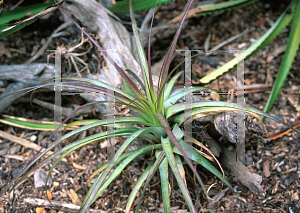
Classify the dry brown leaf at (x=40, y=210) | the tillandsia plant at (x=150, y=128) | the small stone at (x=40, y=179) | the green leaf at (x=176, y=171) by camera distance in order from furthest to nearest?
the small stone at (x=40, y=179), the dry brown leaf at (x=40, y=210), the tillandsia plant at (x=150, y=128), the green leaf at (x=176, y=171)

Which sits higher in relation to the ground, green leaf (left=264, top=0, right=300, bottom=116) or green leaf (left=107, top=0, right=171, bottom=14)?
green leaf (left=107, top=0, right=171, bottom=14)

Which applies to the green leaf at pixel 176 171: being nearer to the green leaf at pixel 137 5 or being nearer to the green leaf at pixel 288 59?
the green leaf at pixel 288 59

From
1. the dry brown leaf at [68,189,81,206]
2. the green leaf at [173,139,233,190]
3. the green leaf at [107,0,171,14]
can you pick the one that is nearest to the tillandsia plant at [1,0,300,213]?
the green leaf at [173,139,233,190]

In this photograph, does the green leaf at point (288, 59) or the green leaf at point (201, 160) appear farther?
the green leaf at point (288, 59)

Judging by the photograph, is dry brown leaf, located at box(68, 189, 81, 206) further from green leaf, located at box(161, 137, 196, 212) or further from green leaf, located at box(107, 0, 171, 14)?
green leaf, located at box(107, 0, 171, 14)

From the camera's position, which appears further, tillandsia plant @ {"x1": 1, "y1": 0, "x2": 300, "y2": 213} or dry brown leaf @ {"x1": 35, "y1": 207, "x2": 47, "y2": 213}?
dry brown leaf @ {"x1": 35, "y1": 207, "x2": 47, "y2": 213}

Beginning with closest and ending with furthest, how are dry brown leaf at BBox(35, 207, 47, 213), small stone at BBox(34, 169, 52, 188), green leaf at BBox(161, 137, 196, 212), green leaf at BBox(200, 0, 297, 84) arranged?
green leaf at BBox(161, 137, 196, 212) < dry brown leaf at BBox(35, 207, 47, 213) < small stone at BBox(34, 169, 52, 188) < green leaf at BBox(200, 0, 297, 84)

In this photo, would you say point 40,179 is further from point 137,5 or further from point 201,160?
point 137,5

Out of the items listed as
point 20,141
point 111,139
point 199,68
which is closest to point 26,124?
point 20,141

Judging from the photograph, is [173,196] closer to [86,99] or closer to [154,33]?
[86,99]

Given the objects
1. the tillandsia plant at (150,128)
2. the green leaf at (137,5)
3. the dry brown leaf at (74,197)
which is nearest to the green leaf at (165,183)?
the tillandsia plant at (150,128)

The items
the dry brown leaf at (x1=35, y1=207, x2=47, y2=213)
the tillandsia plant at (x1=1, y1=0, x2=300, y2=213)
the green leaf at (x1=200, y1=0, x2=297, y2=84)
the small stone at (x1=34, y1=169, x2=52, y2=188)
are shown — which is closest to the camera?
the tillandsia plant at (x1=1, y1=0, x2=300, y2=213)

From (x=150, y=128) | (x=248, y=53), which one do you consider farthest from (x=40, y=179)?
(x=248, y=53)
